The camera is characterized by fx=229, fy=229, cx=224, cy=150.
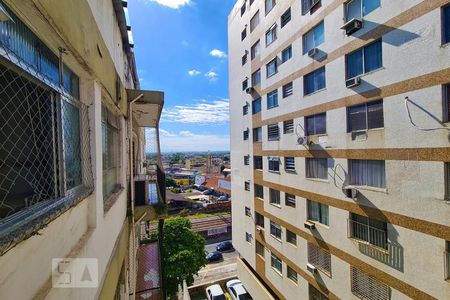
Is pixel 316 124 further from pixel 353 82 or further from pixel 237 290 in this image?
pixel 237 290

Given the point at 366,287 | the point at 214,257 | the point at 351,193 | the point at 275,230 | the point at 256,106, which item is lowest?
the point at 214,257

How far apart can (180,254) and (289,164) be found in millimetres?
10725

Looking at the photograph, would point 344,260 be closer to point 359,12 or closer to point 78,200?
point 359,12

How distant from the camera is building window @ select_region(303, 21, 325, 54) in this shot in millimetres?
9320

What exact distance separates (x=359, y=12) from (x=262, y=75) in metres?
6.60

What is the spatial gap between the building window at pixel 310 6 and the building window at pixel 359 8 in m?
1.59

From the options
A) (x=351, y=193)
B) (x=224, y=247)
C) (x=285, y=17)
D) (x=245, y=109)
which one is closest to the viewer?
(x=351, y=193)

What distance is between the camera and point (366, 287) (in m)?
7.70

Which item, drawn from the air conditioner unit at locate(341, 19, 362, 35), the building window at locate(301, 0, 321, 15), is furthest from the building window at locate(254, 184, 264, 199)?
the building window at locate(301, 0, 321, 15)

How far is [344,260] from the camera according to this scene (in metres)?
8.40

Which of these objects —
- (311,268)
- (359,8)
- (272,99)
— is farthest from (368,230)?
(272,99)

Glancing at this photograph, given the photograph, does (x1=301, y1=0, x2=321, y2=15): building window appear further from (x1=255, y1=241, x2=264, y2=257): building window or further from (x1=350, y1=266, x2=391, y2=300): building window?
(x1=255, y1=241, x2=264, y2=257): building window

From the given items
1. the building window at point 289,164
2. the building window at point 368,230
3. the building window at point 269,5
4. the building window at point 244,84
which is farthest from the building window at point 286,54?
the building window at point 368,230

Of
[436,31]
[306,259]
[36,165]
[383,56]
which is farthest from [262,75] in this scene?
[36,165]
